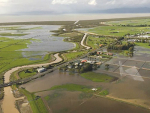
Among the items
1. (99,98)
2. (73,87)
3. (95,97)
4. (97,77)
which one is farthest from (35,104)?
(97,77)

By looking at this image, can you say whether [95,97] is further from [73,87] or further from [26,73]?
[26,73]

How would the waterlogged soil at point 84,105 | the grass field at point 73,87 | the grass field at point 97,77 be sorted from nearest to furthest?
the waterlogged soil at point 84,105 < the grass field at point 73,87 < the grass field at point 97,77

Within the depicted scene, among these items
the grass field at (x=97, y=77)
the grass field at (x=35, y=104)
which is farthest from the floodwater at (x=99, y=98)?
the grass field at (x=97, y=77)

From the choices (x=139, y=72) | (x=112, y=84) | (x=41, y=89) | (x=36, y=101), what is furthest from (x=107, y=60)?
(x=36, y=101)

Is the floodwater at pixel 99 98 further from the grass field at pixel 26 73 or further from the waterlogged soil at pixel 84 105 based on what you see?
the grass field at pixel 26 73

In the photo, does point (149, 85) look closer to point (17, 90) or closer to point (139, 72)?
point (139, 72)

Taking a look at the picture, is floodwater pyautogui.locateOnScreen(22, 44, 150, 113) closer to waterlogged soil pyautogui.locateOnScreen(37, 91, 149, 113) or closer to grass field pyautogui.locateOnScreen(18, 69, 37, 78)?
waterlogged soil pyautogui.locateOnScreen(37, 91, 149, 113)
